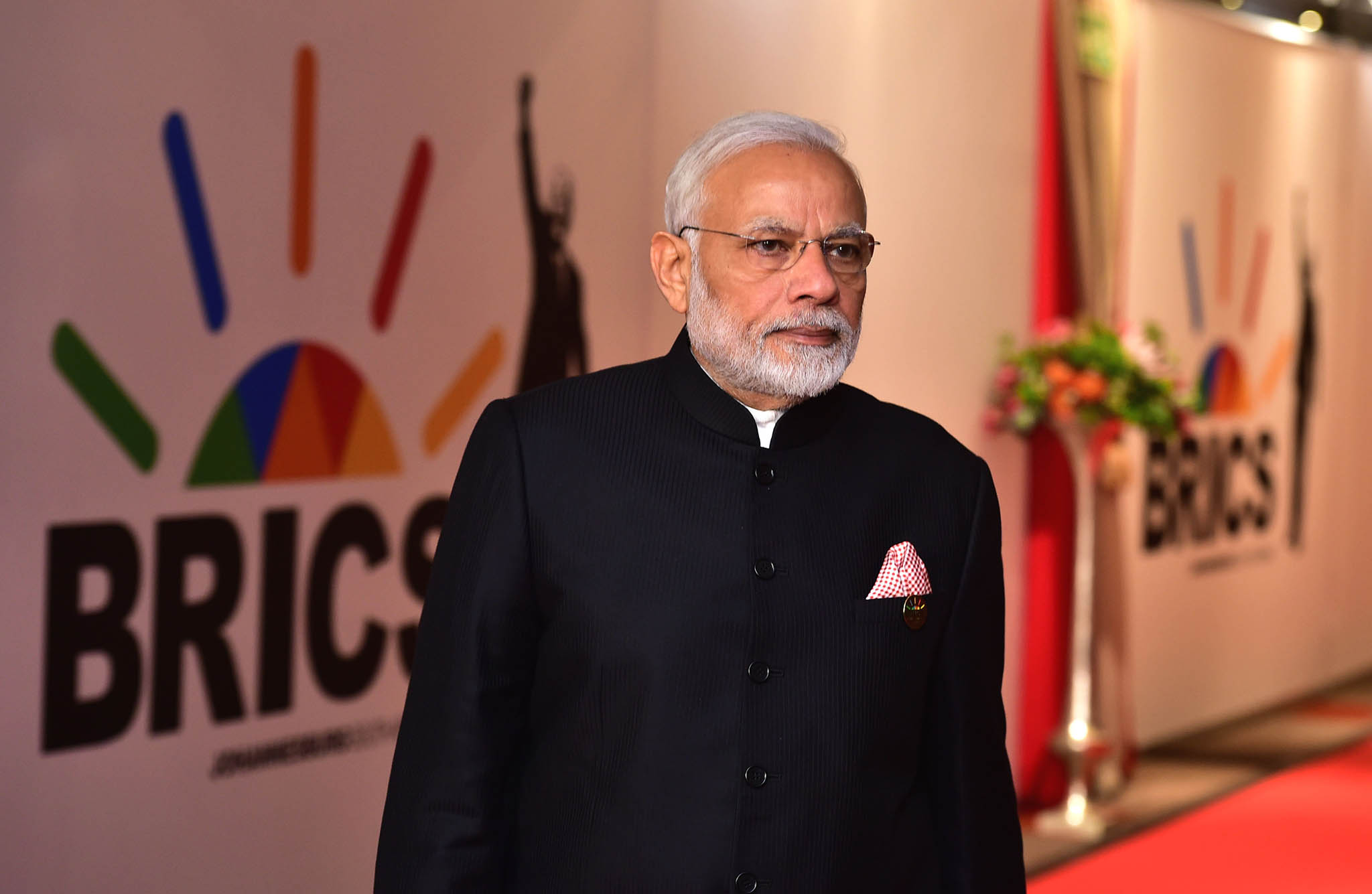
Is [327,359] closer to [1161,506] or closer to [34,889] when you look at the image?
[34,889]

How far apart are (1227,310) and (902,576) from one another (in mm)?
5838

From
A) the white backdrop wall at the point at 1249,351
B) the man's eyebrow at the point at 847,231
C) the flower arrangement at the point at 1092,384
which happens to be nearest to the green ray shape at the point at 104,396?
the man's eyebrow at the point at 847,231

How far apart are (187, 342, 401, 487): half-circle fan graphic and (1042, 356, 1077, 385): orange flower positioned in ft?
8.41

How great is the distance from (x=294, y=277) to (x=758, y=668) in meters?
2.07

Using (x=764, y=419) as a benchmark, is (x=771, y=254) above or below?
above

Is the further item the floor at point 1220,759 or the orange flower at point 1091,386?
the floor at point 1220,759

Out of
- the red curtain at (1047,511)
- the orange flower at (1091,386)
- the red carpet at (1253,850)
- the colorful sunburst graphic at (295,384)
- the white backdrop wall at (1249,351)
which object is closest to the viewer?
the colorful sunburst graphic at (295,384)

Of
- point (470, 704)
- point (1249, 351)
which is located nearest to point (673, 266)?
point (470, 704)

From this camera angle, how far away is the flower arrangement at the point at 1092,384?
528cm

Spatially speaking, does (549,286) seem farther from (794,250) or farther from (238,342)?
(794,250)

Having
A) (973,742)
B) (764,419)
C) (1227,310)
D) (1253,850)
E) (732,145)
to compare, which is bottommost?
(1253,850)

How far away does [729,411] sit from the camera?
1.81 meters

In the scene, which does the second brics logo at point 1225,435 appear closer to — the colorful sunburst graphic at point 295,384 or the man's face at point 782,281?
the colorful sunburst graphic at point 295,384

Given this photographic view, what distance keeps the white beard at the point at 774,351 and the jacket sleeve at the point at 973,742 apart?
0.82 feet
